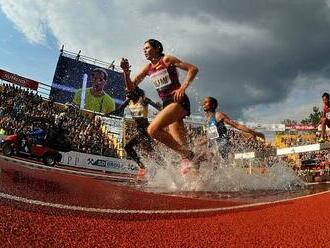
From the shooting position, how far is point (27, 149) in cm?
1512

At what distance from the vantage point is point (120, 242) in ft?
7.81

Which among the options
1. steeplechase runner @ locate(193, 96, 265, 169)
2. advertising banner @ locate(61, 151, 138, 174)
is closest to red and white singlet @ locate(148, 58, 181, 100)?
steeplechase runner @ locate(193, 96, 265, 169)

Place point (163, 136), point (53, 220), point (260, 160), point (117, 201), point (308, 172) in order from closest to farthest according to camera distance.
A: point (53, 220) → point (117, 201) → point (163, 136) → point (260, 160) → point (308, 172)

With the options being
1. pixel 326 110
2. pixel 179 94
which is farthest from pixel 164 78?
pixel 326 110

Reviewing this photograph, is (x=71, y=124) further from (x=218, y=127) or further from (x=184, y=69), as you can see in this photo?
(x=184, y=69)

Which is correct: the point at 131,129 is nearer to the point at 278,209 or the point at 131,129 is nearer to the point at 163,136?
the point at 163,136

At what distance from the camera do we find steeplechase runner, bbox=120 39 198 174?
709 cm

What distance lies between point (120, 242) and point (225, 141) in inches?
294

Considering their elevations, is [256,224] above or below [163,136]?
below

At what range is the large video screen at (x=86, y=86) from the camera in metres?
32.9

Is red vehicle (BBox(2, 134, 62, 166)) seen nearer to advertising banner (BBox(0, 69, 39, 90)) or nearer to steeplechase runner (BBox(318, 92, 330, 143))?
steeplechase runner (BBox(318, 92, 330, 143))

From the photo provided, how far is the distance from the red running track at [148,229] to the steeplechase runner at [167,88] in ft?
11.0

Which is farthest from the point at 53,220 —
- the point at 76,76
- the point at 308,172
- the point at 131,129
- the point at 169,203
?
the point at 76,76

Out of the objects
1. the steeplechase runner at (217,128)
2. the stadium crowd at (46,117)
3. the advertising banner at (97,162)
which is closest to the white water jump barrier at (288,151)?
the steeplechase runner at (217,128)
